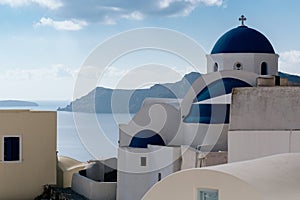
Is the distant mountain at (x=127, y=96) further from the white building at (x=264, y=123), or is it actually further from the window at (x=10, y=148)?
the white building at (x=264, y=123)

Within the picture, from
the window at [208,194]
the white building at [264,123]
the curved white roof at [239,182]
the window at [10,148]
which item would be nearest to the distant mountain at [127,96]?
the window at [10,148]

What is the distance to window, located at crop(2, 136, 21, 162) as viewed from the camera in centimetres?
1870

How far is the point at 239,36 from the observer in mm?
20875

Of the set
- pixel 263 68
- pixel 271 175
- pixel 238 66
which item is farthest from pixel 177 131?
pixel 271 175

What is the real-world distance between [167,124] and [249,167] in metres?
9.02

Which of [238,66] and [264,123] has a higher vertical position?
[238,66]

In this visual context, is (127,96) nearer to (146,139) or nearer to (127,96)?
(127,96)

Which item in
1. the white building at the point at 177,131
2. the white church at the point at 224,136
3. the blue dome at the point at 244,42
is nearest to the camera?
the white church at the point at 224,136

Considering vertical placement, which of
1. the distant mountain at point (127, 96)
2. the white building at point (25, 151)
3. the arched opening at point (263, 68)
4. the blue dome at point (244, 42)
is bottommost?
the white building at point (25, 151)

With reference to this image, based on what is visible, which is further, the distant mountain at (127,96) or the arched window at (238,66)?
the arched window at (238,66)

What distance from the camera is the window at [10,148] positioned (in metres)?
18.7

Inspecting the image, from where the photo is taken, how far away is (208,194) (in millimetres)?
8500

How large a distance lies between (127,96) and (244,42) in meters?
4.62

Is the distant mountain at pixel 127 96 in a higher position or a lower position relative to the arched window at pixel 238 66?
A: lower
